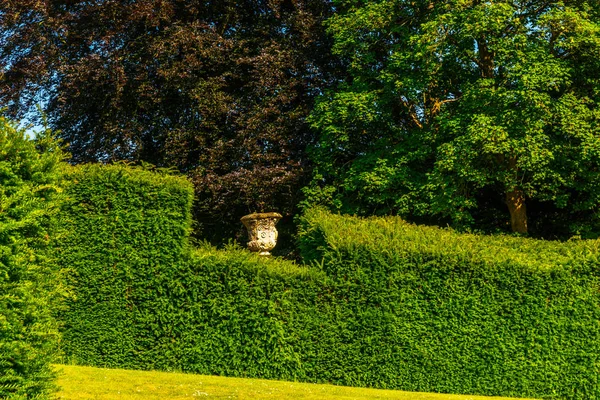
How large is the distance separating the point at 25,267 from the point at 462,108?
1387 centimetres

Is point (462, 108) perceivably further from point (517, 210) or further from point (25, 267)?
point (25, 267)

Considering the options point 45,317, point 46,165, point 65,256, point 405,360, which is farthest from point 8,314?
point 405,360

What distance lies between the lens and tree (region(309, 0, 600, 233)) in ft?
52.4

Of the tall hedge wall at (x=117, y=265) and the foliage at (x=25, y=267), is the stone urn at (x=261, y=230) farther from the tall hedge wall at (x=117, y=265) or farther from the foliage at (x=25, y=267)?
the foliage at (x=25, y=267)

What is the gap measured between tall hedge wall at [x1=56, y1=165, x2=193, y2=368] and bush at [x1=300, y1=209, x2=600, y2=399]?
9.66ft

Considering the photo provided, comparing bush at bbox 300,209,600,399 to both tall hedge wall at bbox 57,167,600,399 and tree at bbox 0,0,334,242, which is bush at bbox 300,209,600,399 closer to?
tall hedge wall at bbox 57,167,600,399

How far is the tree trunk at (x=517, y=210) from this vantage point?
1838cm

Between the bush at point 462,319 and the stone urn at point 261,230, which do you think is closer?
the bush at point 462,319

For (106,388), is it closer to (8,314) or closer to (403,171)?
(8,314)

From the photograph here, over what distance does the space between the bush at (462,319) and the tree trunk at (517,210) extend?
Answer: 626 cm

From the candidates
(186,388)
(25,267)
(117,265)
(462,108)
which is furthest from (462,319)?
(25,267)

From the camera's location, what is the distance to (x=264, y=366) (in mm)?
11414

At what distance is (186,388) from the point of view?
9.43 metres

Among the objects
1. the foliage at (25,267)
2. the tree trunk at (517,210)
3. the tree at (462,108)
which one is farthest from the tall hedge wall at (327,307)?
the tree trunk at (517,210)
